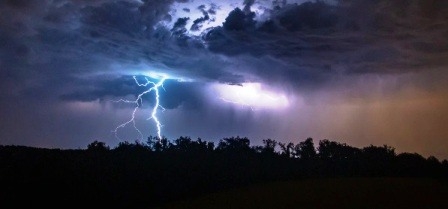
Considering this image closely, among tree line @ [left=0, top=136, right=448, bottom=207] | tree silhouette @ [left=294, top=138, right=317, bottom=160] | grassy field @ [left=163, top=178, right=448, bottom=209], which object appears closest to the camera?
tree line @ [left=0, top=136, right=448, bottom=207]

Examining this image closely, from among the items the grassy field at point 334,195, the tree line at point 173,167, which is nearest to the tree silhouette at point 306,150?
the tree line at point 173,167

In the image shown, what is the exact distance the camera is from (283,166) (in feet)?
91.5

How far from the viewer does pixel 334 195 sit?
2103cm

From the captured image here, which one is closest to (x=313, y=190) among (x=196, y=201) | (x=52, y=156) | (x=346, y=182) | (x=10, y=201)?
(x=346, y=182)

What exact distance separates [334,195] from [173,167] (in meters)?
6.94

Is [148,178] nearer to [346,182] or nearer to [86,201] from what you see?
[86,201]

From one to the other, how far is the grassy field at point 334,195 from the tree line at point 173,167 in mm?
1216

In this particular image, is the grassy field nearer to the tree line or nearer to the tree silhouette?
the tree line

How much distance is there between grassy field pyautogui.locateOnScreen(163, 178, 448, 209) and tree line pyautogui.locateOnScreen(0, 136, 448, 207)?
Result: 1.22 m

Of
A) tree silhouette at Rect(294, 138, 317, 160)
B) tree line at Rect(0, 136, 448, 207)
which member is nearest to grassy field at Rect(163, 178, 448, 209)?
tree line at Rect(0, 136, 448, 207)

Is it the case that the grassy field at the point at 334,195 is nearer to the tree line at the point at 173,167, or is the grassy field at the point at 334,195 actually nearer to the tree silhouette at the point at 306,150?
the tree line at the point at 173,167

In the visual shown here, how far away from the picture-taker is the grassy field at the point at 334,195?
19.5 m

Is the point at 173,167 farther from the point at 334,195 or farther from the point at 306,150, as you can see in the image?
the point at 306,150

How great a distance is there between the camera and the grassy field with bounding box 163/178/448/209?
19.5m
